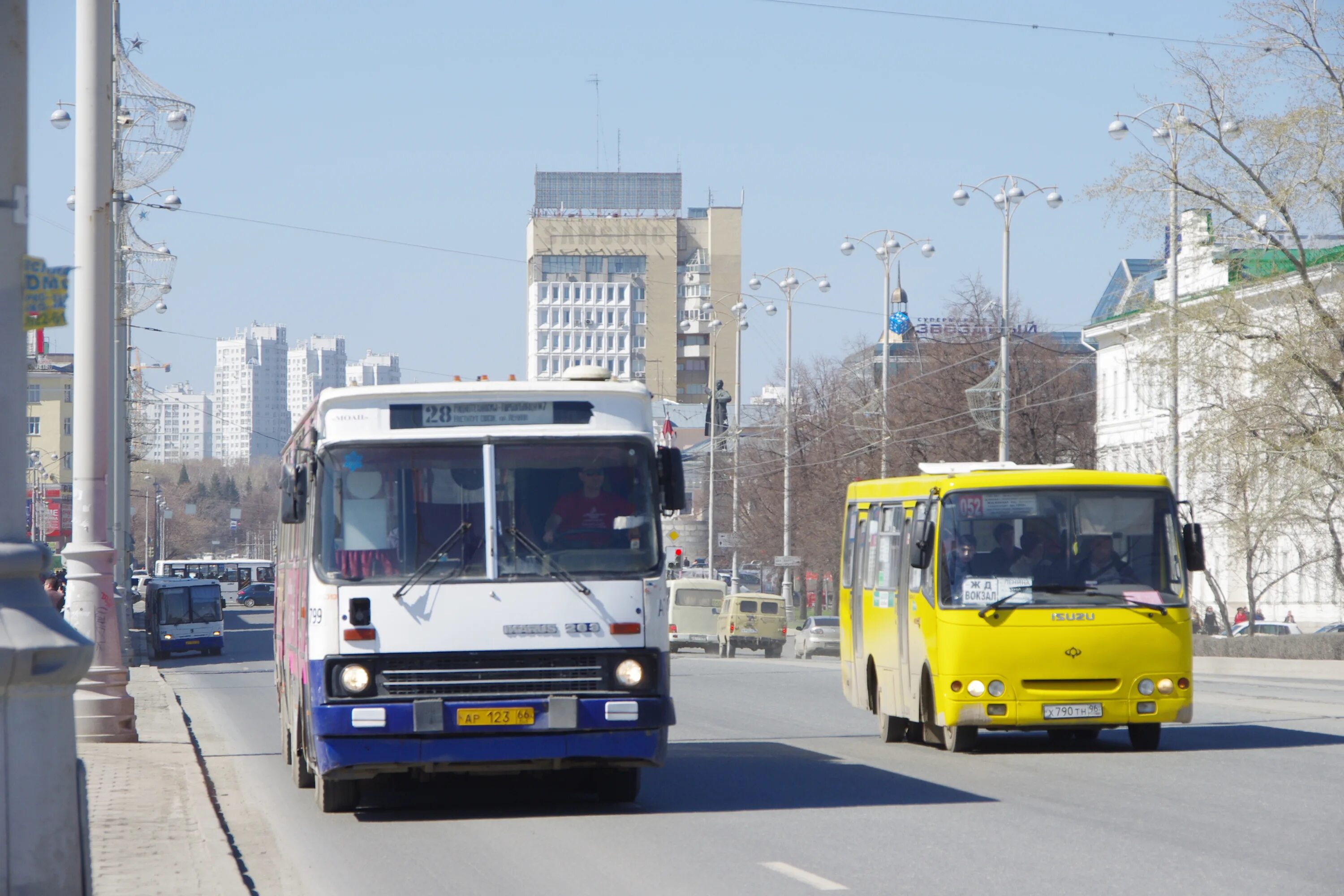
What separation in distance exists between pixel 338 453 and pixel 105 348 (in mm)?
6501

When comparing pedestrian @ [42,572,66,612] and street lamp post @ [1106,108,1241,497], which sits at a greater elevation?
street lamp post @ [1106,108,1241,497]

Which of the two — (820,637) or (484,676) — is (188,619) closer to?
(820,637)

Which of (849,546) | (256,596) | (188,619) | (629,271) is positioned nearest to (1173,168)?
(849,546)

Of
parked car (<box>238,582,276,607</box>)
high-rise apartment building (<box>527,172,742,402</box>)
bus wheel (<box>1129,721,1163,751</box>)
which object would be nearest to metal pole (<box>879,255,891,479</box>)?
bus wheel (<box>1129,721,1163,751</box>)

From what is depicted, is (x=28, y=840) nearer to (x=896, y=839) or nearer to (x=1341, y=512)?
(x=896, y=839)

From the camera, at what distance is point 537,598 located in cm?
1081

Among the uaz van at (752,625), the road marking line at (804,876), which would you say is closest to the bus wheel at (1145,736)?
the road marking line at (804,876)

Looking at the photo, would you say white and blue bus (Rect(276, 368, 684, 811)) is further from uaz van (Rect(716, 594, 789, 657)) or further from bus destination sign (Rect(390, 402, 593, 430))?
uaz van (Rect(716, 594, 789, 657))

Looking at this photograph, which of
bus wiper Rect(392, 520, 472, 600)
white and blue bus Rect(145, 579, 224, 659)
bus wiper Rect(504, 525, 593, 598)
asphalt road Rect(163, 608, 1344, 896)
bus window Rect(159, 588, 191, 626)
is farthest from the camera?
bus window Rect(159, 588, 191, 626)

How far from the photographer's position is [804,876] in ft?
28.6

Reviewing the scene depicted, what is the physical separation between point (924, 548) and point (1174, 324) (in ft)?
74.8

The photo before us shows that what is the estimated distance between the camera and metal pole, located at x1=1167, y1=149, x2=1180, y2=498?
35.9 m

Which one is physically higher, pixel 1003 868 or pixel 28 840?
pixel 28 840

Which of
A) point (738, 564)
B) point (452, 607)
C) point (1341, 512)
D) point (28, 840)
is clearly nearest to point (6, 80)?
point (28, 840)
